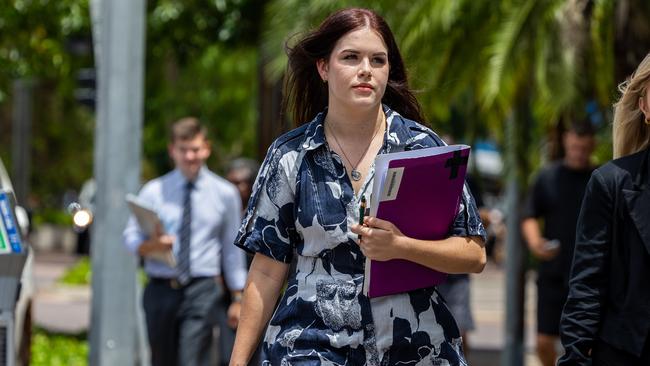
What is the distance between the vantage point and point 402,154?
402 cm

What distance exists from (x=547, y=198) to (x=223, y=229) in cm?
246

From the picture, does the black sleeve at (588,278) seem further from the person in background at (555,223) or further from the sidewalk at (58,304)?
the sidewalk at (58,304)

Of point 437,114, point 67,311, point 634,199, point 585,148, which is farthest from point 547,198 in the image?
point 67,311

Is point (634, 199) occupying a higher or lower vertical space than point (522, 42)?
lower

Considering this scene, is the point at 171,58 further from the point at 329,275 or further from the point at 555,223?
the point at 329,275

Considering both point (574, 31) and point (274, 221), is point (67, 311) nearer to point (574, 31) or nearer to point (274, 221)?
point (574, 31)

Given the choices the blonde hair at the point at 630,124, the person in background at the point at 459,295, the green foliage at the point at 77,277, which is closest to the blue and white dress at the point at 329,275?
the blonde hair at the point at 630,124

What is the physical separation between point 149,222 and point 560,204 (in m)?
3.07

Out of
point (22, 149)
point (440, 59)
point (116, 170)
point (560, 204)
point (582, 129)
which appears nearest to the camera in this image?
point (116, 170)

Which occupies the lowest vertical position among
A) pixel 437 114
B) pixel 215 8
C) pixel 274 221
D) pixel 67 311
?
pixel 67 311

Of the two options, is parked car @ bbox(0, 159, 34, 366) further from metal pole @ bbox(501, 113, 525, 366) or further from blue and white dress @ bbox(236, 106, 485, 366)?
metal pole @ bbox(501, 113, 525, 366)

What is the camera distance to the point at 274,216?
433cm

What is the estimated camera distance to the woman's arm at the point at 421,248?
4.00 metres

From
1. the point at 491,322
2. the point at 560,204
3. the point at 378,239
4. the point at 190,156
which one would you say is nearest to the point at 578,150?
the point at 560,204
